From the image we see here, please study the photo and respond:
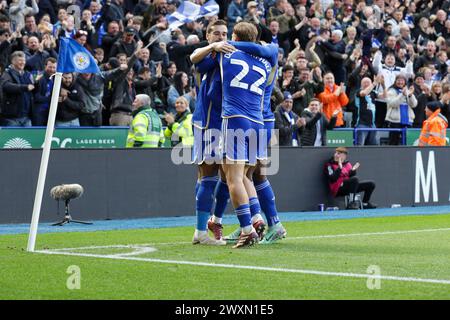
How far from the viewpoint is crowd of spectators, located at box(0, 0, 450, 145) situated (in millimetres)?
18609

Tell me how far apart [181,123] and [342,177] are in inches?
156

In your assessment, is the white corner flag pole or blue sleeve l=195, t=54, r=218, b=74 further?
blue sleeve l=195, t=54, r=218, b=74

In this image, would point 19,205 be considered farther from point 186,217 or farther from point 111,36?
point 111,36

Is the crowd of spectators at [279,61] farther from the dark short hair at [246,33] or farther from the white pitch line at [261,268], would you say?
the white pitch line at [261,268]

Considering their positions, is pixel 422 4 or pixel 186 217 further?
pixel 422 4

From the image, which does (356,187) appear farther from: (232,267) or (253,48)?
(232,267)

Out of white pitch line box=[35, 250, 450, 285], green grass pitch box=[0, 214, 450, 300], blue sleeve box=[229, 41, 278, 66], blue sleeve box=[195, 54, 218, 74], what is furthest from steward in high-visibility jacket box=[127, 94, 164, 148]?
white pitch line box=[35, 250, 450, 285]

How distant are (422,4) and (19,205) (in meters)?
18.5

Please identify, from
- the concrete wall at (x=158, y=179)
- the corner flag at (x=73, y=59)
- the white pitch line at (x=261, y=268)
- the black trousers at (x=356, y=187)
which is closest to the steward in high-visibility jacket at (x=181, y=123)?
the concrete wall at (x=158, y=179)

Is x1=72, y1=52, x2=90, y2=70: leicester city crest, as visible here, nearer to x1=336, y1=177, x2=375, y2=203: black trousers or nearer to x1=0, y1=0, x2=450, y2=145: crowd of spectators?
x1=0, y1=0, x2=450, y2=145: crowd of spectators

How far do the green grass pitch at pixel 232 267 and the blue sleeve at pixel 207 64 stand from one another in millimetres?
2084

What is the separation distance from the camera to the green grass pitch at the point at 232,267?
783 cm
